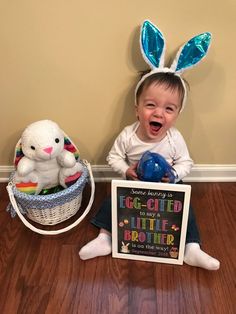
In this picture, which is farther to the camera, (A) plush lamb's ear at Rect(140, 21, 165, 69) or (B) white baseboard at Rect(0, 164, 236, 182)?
(B) white baseboard at Rect(0, 164, 236, 182)

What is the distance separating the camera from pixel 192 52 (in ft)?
3.47

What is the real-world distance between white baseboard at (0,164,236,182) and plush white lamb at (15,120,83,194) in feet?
0.71

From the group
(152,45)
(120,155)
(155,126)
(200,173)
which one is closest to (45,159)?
(120,155)

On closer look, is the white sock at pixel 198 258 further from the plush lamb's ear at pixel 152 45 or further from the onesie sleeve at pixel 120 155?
the plush lamb's ear at pixel 152 45

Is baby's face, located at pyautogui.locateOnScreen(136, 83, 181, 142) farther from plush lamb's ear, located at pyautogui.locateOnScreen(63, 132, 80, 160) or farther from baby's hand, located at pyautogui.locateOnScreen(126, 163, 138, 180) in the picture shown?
plush lamb's ear, located at pyautogui.locateOnScreen(63, 132, 80, 160)

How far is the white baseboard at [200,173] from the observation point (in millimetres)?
1405

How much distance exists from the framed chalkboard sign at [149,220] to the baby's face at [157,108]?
0.22m

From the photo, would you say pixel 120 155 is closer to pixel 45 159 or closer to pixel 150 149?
pixel 150 149

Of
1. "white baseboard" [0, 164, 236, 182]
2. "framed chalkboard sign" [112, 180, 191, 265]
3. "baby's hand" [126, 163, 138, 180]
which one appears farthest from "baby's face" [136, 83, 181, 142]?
"white baseboard" [0, 164, 236, 182]

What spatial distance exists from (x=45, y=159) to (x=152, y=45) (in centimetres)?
50

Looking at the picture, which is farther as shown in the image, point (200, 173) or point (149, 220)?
point (200, 173)

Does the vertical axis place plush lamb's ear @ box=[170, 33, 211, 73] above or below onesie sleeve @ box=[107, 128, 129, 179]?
above

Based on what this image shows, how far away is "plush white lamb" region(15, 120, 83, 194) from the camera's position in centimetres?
110

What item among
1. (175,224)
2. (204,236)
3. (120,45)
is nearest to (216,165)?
(204,236)
